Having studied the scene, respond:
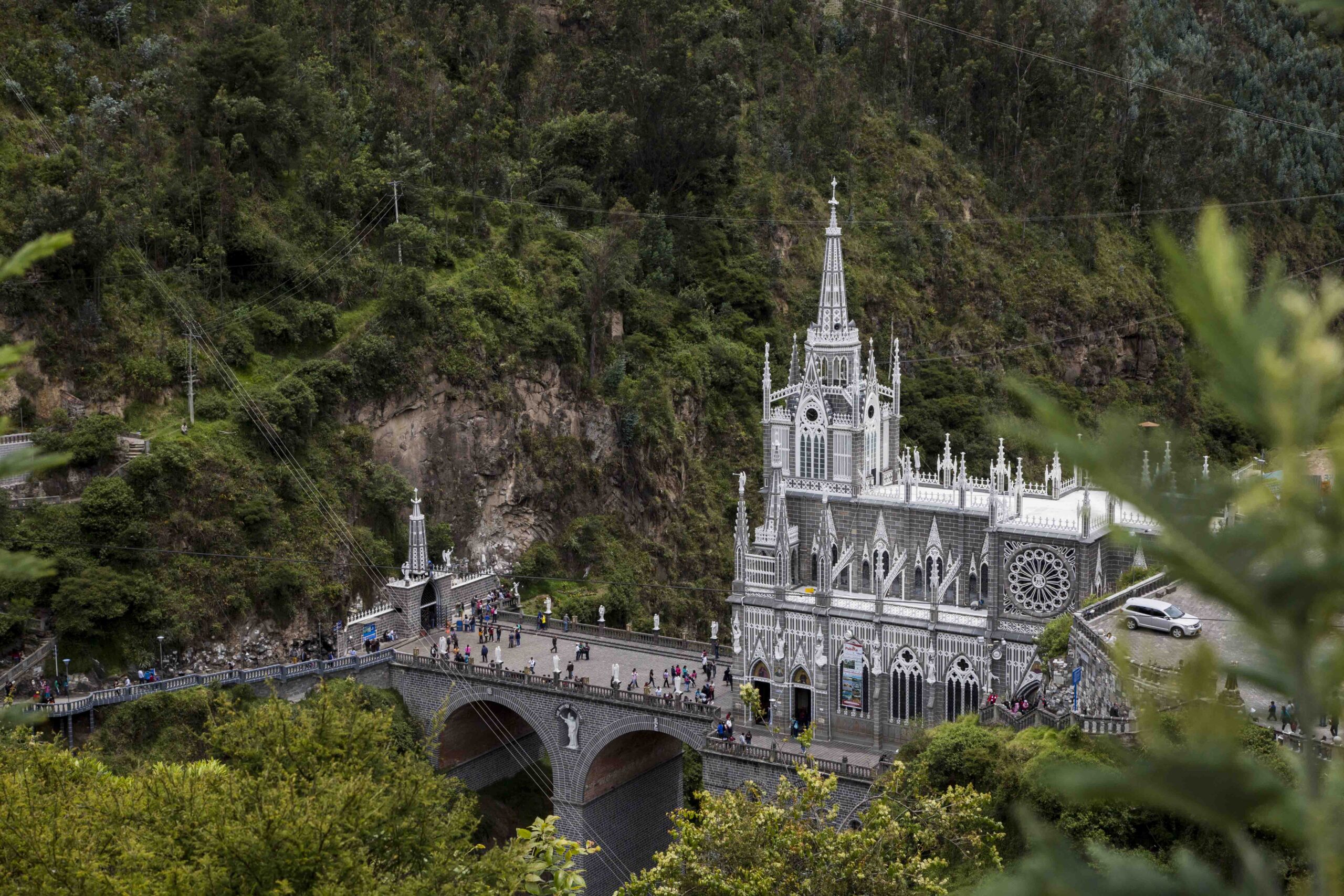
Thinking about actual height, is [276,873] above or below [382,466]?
below

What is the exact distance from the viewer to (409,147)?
6681 cm

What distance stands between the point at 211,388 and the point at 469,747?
1628 centimetres

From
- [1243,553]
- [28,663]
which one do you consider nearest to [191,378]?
[28,663]

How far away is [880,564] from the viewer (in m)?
46.7

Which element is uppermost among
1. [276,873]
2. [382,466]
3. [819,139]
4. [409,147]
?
[819,139]

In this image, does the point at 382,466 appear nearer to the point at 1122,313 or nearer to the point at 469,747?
the point at 469,747

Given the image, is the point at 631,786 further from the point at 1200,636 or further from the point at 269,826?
the point at 269,826

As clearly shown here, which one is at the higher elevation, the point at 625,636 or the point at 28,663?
the point at 625,636

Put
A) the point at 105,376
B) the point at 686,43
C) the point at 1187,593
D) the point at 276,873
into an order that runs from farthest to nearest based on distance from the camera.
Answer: the point at 686,43 < the point at 105,376 < the point at 1187,593 < the point at 276,873

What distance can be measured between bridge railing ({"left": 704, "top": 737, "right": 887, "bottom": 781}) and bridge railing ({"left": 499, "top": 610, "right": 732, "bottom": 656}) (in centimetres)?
616

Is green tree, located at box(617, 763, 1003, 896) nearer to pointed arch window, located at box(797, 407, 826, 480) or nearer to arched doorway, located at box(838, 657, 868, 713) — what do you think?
arched doorway, located at box(838, 657, 868, 713)

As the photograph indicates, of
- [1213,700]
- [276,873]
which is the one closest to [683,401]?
[276,873]

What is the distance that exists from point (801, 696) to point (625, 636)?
860cm

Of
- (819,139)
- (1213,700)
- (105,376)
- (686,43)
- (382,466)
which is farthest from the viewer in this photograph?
(819,139)
